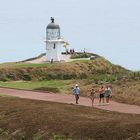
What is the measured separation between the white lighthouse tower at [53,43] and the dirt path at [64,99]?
96.0ft

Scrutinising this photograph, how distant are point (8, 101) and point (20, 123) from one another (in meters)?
7.82

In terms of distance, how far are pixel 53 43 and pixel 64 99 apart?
37.7 metres

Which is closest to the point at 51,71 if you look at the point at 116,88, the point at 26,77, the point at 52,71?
the point at 52,71

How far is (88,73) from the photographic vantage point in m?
71.2

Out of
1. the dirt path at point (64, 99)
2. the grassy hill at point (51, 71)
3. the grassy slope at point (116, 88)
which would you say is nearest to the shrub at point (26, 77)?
the grassy hill at point (51, 71)

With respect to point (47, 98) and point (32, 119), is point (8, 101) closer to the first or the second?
point (47, 98)

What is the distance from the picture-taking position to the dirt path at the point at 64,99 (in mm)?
34878

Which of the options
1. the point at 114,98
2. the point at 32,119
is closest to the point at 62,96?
the point at 114,98

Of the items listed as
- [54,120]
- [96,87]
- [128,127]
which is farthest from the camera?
[96,87]

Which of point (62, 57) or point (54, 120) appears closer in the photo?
point (54, 120)

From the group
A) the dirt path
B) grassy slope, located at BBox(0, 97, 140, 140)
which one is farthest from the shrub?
grassy slope, located at BBox(0, 97, 140, 140)

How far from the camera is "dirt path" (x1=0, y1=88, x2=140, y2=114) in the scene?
34.9 meters

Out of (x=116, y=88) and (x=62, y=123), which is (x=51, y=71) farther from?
(x=62, y=123)

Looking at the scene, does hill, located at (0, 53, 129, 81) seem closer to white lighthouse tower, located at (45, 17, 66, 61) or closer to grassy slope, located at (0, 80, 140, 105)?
white lighthouse tower, located at (45, 17, 66, 61)
